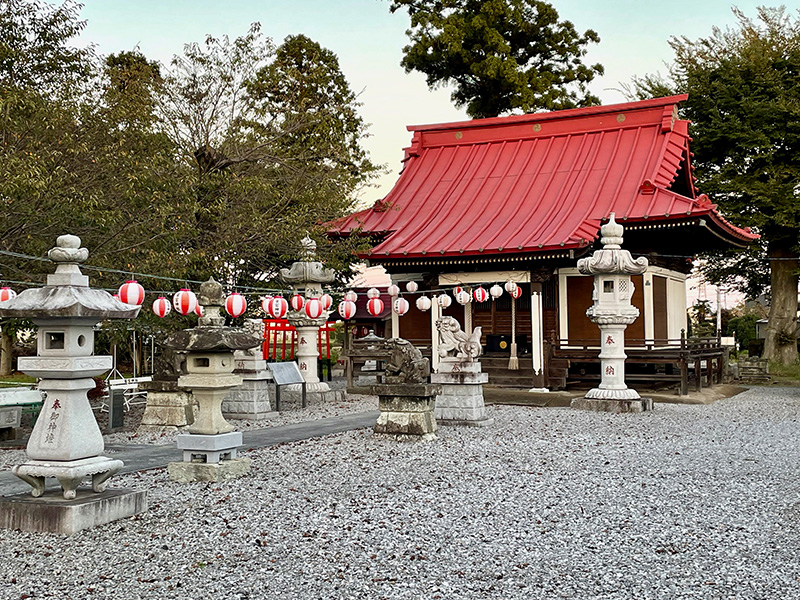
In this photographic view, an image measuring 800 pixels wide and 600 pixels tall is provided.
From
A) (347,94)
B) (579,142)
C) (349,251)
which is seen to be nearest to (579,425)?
(349,251)

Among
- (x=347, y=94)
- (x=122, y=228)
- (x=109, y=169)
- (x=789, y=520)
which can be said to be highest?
(x=347, y=94)

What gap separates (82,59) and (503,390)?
10728 mm

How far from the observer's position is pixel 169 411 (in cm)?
1198

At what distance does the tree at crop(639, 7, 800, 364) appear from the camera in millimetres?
21438

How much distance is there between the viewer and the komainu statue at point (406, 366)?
10.2 metres

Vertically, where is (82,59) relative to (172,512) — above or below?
above

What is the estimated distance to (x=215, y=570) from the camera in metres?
5.07

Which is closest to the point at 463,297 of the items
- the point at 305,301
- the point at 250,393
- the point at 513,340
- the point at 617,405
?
the point at 513,340

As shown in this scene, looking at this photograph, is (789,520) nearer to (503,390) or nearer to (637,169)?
(503,390)

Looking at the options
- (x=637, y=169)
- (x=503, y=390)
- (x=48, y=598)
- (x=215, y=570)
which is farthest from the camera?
(x=637, y=169)

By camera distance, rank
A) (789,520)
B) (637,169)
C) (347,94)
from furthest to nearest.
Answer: (347,94) < (637,169) < (789,520)

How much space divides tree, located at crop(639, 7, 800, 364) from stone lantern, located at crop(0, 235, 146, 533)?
758 inches

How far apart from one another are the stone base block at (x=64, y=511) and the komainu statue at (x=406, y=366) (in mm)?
4600

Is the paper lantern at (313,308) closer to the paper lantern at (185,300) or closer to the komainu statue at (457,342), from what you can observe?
the komainu statue at (457,342)
